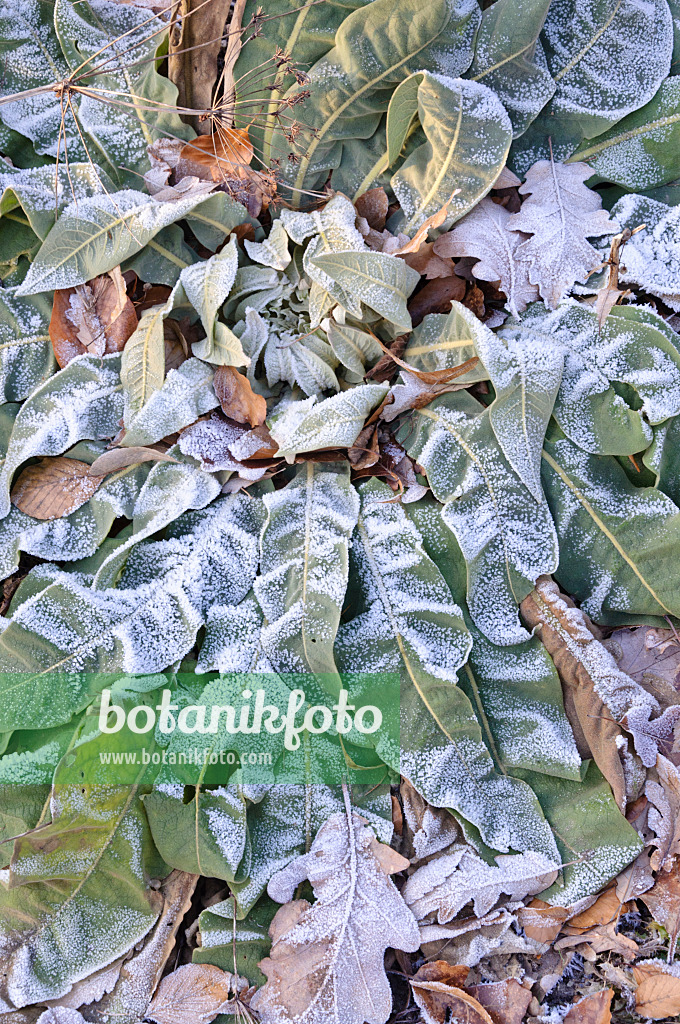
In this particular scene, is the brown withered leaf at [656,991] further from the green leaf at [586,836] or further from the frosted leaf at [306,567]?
the frosted leaf at [306,567]

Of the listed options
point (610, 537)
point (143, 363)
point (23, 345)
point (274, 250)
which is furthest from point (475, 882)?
point (23, 345)

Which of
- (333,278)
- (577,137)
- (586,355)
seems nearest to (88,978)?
(333,278)

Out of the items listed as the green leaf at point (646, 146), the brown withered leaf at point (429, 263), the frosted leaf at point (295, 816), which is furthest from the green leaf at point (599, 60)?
the frosted leaf at point (295, 816)

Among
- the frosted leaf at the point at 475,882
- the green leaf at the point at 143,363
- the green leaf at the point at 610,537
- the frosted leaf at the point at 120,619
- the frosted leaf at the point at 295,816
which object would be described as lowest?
the frosted leaf at the point at 475,882

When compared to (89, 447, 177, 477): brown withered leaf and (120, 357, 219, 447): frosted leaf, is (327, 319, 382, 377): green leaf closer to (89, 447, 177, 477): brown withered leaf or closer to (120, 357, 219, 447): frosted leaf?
(120, 357, 219, 447): frosted leaf

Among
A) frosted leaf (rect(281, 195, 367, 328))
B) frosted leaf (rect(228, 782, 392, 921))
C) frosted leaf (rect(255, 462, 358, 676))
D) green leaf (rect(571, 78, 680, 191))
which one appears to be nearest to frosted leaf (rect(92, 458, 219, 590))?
frosted leaf (rect(255, 462, 358, 676))

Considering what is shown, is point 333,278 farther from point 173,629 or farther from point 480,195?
point 173,629
